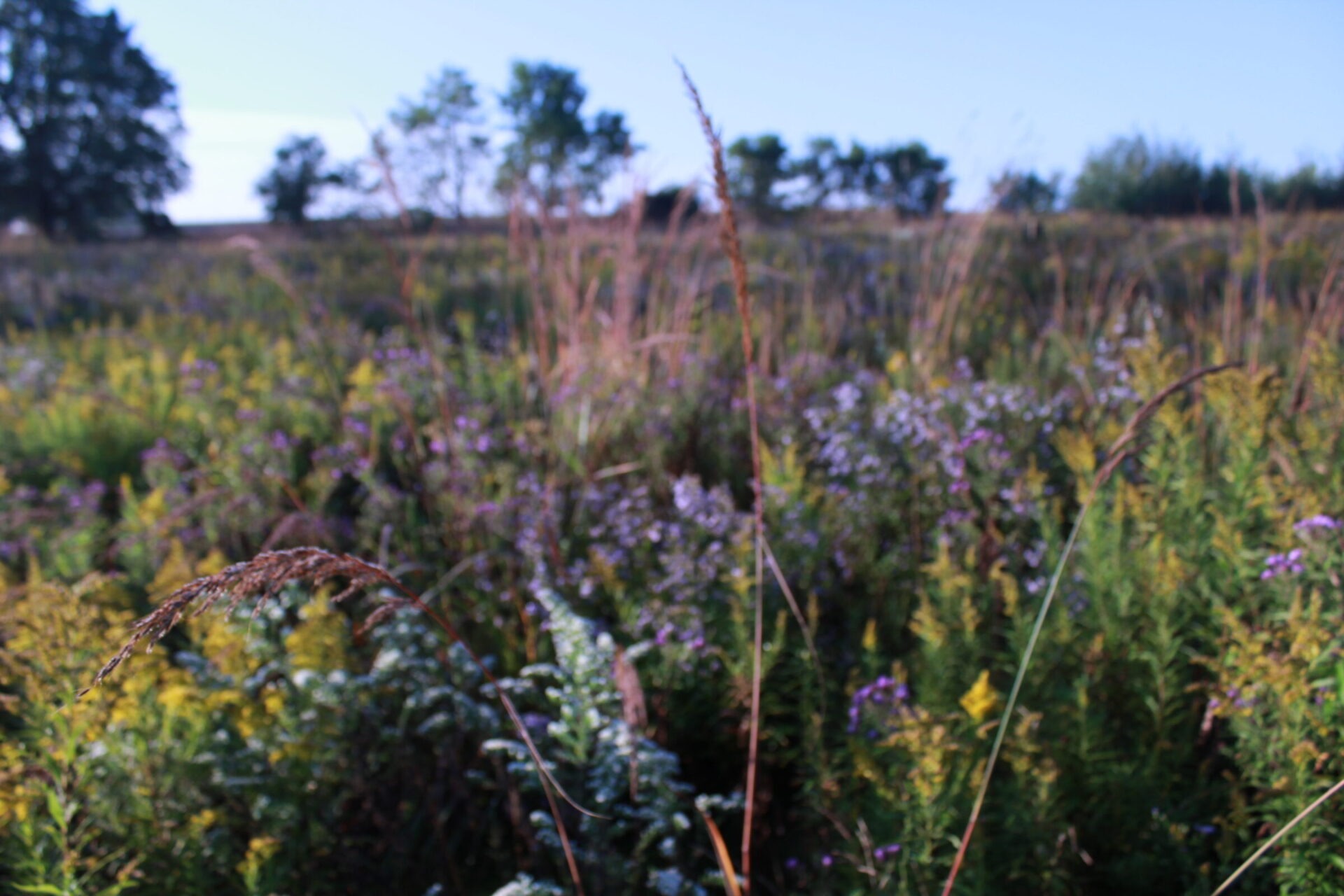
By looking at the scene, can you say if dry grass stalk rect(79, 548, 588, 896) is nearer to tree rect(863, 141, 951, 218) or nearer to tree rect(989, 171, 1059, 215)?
tree rect(863, 141, 951, 218)

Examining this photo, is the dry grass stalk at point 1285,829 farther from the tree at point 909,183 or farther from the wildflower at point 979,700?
the tree at point 909,183

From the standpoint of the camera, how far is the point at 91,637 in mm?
1661

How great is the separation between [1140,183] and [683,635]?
13199mm

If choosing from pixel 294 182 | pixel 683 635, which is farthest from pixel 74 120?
pixel 683 635

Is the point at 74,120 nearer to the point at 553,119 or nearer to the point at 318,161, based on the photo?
the point at 318,161

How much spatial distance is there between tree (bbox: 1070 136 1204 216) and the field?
975 cm

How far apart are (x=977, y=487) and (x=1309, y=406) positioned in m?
1.15

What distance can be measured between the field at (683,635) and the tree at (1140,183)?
9746mm

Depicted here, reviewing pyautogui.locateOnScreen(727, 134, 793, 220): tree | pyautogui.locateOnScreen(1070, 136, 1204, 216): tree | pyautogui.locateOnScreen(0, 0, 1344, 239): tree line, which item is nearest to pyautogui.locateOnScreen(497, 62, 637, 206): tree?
pyautogui.locateOnScreen(0, 0, 1344, 239): tree line

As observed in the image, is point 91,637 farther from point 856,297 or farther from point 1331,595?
point 856,297

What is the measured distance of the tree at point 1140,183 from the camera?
12.5 m

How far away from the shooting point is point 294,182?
34750 mm

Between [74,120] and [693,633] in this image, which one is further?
[74,120]

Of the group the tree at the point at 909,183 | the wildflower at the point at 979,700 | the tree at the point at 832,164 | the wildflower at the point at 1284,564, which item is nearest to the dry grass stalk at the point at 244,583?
the wildflower at the point at 979,700
